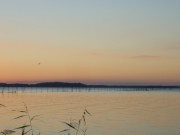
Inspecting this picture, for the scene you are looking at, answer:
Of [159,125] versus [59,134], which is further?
[159,125]

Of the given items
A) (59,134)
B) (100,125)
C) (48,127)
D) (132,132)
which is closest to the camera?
(59,134)

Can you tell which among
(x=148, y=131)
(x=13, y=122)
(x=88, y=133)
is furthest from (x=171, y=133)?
(x=13, y=122)

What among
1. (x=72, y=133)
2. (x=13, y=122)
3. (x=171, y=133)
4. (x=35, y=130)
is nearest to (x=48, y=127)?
(x=35, y=130)

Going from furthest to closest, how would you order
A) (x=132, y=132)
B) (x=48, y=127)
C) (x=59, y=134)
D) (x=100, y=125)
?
1. (x=100, y=125)
2. (x=48, y=127)
3. (x=132, y=132)
4. (x=59, y=134)

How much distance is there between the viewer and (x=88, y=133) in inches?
1305

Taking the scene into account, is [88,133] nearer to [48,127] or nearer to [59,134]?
[59,134]

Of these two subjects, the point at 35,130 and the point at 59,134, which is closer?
the point at 59,134

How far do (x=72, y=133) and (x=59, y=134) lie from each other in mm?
2113

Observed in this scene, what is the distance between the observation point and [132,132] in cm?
3428

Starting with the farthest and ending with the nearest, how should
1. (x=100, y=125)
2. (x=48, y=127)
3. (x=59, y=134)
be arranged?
1. (x=100, y=125)
2. (x=48, y=127)
3. (x=59, y=134)

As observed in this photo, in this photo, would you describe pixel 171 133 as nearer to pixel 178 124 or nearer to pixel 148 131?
pixel 148 131

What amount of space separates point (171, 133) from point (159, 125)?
6194mm

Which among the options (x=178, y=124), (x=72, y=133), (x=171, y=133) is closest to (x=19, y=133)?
(x=72, y=133)

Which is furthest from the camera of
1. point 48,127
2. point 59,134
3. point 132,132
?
point 48,127
